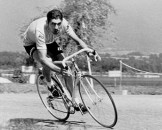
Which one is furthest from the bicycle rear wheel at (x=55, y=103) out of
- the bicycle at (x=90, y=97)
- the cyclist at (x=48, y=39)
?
the cyclist at (x=48, y=39)

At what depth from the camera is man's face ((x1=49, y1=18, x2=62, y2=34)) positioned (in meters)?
6.29

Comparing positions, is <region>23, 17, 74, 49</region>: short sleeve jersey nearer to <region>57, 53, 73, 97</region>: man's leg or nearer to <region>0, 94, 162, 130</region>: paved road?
<region>57, 53, 73, 97</region>: man's leg

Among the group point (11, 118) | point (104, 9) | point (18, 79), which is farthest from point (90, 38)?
point (11, 118)

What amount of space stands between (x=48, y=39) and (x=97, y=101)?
1.10 meters

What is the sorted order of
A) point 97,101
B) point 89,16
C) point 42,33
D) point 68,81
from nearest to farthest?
point 42,33 < point 97,101 < point 68,81 < point 89,16

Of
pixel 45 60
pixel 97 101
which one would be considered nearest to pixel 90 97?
pixel 97 101

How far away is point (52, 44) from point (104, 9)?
3812cm

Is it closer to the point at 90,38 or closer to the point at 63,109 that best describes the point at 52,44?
the point at 63,109

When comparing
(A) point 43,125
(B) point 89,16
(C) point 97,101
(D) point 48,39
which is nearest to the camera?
(D) point 48,39

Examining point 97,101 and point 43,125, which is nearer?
point 97,101

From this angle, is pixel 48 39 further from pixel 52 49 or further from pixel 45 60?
pixel 52 49

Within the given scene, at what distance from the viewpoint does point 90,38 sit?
4466 cm

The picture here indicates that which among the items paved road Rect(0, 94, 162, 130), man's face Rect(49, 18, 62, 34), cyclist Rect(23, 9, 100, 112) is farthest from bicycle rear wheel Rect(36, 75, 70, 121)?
man's face Rect(49, 18, 62, 34)

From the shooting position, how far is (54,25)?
249 inches
